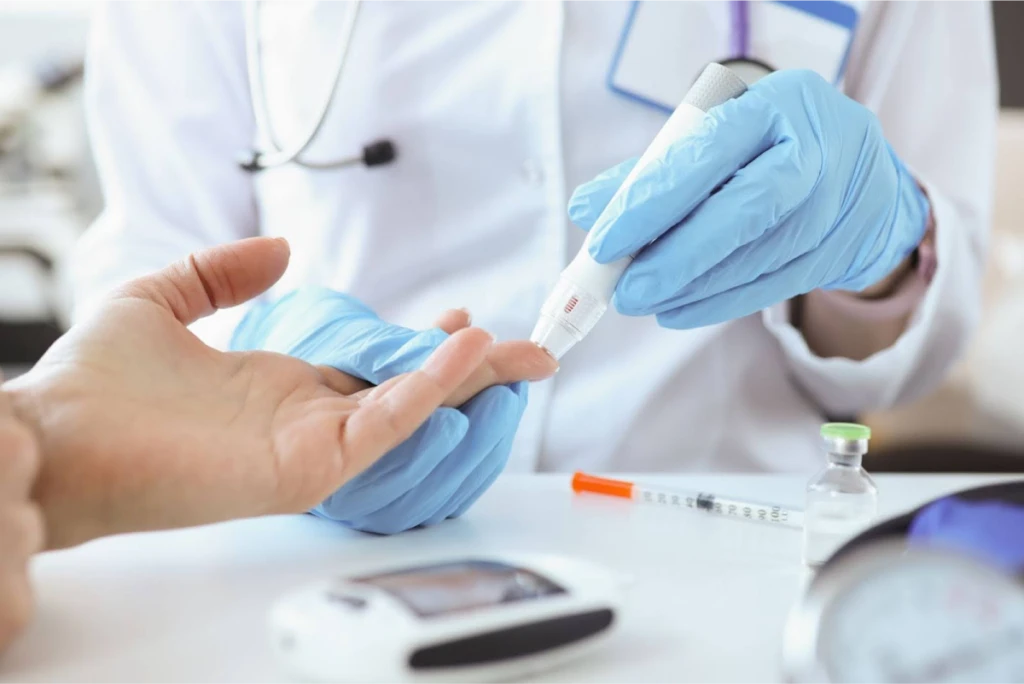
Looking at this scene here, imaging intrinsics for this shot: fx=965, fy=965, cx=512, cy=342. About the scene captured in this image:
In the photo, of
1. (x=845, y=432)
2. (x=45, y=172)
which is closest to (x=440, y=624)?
(x=845, y=432)

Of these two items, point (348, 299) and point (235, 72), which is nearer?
point (348, 299)

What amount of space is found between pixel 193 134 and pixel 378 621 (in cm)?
78

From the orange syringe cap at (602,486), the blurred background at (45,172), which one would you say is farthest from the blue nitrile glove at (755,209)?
the blurred background at (45,172)

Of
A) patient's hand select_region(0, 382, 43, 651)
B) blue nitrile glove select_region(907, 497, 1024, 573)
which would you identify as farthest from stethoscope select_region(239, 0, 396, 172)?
blue nitrile glove select_region(907, 497, 1024, 573)

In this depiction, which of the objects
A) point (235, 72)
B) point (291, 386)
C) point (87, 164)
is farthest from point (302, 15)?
point (87, 164)

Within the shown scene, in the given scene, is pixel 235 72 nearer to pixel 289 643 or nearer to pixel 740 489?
pixel 740 489

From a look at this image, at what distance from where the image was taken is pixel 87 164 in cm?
273

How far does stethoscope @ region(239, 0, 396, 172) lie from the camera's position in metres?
0.88

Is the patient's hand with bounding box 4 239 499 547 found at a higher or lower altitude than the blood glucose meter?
higher

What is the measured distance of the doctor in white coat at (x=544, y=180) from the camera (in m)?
0.92

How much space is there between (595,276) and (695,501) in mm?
188

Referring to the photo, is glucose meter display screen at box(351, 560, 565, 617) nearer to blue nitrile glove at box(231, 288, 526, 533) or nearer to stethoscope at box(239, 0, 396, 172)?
blue nitrile glove at box(231, 288, 526, 533)

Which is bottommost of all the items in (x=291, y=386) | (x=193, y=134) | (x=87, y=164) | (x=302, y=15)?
(x=87, y=164)

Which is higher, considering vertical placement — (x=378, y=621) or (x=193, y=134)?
(x=193, y=134)
